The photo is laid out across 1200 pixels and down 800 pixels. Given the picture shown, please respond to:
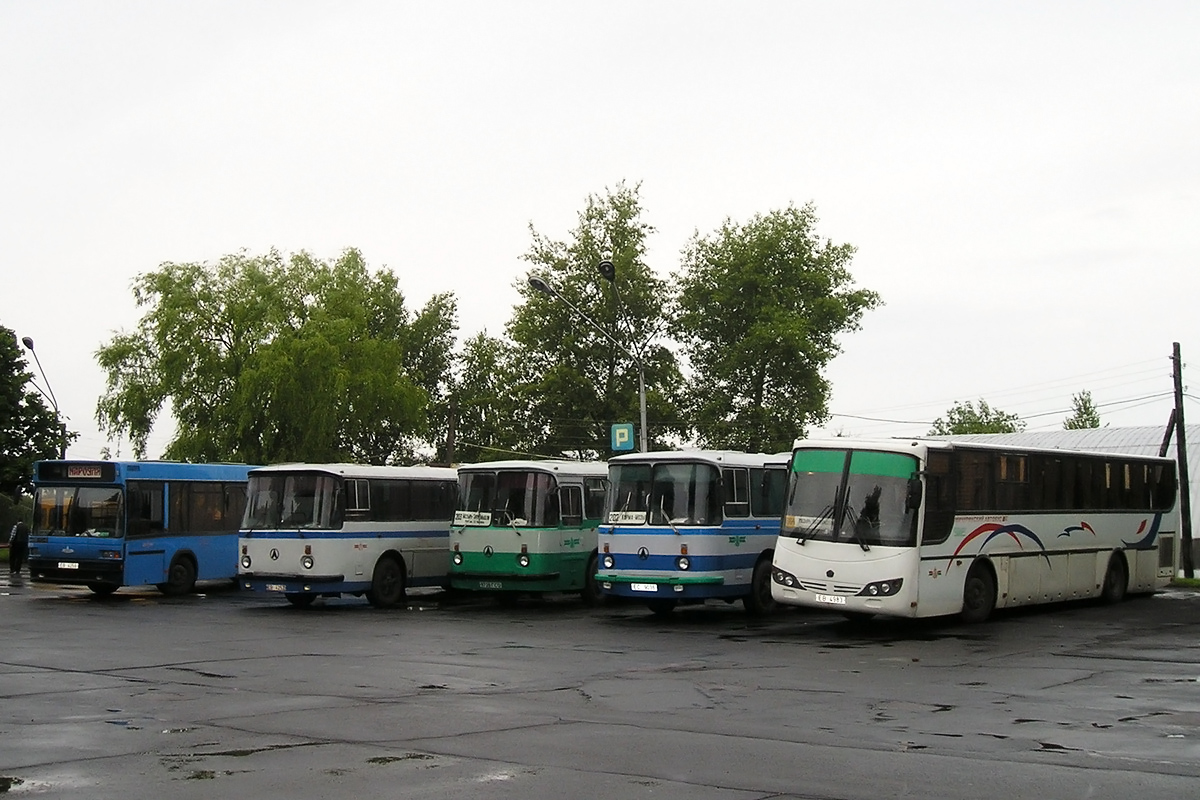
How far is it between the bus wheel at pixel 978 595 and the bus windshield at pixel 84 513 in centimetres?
1667

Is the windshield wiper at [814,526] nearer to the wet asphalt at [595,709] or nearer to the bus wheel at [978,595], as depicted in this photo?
the wet asphalt at [595,709]

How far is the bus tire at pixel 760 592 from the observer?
24.8m

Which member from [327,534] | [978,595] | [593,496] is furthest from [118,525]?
[978,595]

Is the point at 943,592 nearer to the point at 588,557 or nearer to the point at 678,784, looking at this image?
the point at 588,557

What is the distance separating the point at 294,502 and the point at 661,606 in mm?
7080

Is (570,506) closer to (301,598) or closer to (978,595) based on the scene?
(301,598)

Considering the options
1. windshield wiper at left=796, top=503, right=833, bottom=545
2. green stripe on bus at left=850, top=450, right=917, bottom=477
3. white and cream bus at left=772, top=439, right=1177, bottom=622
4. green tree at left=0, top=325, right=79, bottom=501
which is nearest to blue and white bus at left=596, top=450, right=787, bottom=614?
white and cream bus at left=772, top=439, right=1177, bottom=622

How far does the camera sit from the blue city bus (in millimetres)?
28281

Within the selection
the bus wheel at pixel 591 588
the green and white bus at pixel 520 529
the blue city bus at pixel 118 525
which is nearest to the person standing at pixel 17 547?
the blue city bus at pixel 118 525

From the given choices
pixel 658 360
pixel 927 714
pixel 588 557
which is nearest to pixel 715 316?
pixel 658 360

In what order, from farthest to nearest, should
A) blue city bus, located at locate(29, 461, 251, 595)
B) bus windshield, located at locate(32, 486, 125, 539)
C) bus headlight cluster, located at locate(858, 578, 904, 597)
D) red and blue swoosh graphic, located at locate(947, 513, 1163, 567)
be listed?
bus windshield, located at locate(32, 486, 125, 539), blue city bus, located at locate(29, 461, 251, 595), red and blue swoosh graphic, located at locate(947, 513, 1163, 567), bus headlight cluster, located at locate(858, 578, 904, 597)

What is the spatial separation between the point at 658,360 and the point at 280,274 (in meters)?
19.8

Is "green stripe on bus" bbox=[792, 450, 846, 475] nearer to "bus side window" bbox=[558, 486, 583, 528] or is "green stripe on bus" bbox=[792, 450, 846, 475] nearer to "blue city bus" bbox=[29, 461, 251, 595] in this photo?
"bus side window" bbox=[558, 486, 583, 528]

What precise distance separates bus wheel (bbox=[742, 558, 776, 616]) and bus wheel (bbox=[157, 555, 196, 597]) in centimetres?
1240
